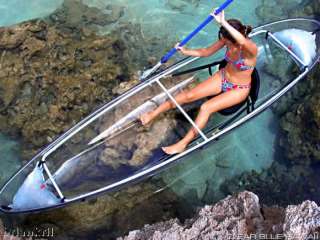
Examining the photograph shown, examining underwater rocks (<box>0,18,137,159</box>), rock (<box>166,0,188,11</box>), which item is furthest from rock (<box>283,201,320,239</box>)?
rock (<box>166,0,188,11</box>)

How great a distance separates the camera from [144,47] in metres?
6.57

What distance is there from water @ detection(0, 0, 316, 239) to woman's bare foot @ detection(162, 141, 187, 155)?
825 mm

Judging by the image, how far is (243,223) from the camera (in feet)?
11.7

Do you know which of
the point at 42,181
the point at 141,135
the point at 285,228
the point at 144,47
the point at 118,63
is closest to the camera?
the point at 285,228

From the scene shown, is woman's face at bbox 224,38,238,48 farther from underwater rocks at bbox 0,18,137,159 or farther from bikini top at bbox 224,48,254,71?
underwater rocks at bbox 0,18,137,159

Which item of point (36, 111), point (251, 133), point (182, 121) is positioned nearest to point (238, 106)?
point (182, 121)

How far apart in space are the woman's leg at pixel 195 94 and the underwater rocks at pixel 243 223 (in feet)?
4.73

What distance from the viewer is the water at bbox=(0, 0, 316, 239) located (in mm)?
5438

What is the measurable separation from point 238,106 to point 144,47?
2.32m

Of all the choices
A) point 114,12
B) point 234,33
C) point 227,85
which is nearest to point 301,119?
point 227,85

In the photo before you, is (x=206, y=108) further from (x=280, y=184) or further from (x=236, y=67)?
(x=280, y=184)

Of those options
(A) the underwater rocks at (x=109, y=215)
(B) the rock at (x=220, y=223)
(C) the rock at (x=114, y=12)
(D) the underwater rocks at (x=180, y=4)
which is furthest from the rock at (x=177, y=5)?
(B) the rock at (x=220, y=223)

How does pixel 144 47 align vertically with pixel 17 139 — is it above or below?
above

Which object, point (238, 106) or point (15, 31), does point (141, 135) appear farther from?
point (15, 31)
